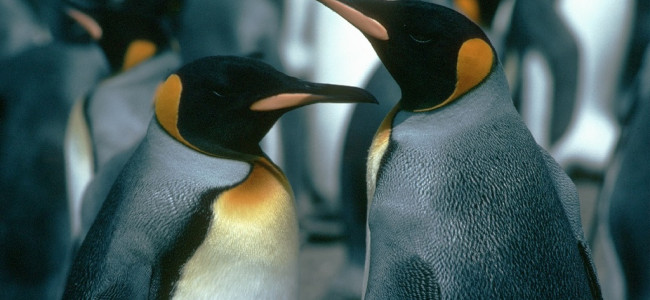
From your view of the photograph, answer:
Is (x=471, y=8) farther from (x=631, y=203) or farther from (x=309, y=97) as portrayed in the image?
(x=309, y=97)

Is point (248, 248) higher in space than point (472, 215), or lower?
lower

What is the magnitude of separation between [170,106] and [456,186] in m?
0.43

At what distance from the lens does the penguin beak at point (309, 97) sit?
1.12 m

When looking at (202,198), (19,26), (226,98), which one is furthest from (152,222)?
(19,26)

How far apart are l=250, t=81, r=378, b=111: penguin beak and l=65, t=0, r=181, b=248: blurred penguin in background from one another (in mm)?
646

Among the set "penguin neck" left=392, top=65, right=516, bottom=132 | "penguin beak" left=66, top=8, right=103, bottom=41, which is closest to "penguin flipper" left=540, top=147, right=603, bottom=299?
"penguin neck" left=392, top=65, right=516, bottom=132

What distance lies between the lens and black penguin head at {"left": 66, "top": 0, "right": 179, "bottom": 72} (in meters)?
1.88

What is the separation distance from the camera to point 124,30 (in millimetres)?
1893

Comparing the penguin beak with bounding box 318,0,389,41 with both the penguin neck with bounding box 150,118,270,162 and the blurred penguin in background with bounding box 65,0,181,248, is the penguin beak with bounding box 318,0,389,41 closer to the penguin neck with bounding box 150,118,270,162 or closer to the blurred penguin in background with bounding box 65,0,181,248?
the penguin neck with bounding box 150,118,270,162

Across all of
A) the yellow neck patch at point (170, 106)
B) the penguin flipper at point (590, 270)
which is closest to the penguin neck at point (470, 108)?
the penguin flipper at point (590, 270)

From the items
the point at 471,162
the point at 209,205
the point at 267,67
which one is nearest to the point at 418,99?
the point at 471,162

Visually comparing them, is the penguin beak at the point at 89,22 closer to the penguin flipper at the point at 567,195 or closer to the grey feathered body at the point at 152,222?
the grey feathered body at the point at 152,222

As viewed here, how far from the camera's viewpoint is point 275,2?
2457 mm

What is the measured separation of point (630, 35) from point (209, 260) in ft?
5.76
